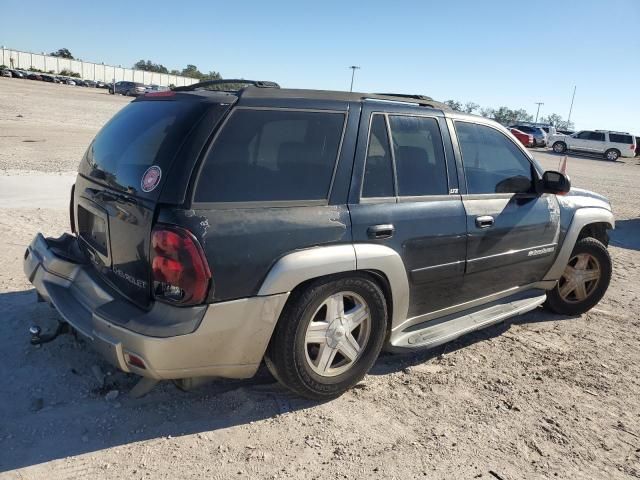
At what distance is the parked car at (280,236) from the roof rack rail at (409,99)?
3 centimetres

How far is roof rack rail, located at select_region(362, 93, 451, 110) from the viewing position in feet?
11.4

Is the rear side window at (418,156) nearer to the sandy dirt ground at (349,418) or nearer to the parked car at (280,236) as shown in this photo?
the parked car at (280,236)

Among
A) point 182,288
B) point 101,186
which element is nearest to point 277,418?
point 182,288

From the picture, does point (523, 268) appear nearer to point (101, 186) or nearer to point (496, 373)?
point (496, 373)

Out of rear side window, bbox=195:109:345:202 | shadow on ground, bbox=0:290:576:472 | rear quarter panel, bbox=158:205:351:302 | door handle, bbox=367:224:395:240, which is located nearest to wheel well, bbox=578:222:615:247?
shadow on ground, bbox=0:290:576:472

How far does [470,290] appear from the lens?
3.85 metres

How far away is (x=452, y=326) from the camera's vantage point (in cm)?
370

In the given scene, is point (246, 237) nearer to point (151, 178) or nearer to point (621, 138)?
point (151, 178)

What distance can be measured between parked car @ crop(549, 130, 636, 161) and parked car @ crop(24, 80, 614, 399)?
34585 mm

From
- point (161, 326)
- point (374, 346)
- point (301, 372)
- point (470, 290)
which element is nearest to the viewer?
point (161, 326)

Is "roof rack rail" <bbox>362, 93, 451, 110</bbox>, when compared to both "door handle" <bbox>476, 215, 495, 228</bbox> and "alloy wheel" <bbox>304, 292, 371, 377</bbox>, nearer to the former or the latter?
"door handle" <bbox>476, 215, 495, 228</bbox>

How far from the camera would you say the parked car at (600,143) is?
110 feet

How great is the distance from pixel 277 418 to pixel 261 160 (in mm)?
1498

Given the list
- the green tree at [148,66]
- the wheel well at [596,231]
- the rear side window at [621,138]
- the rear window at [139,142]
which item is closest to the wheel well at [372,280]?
the rear window at [139,142]
